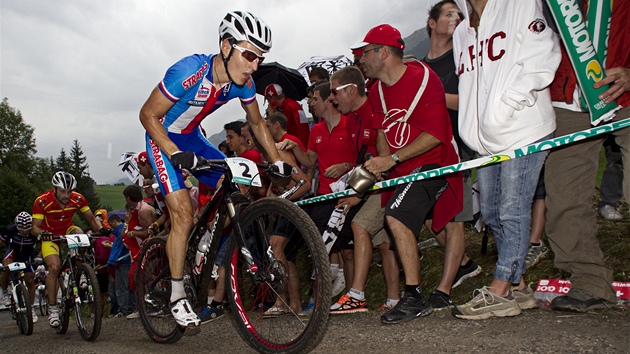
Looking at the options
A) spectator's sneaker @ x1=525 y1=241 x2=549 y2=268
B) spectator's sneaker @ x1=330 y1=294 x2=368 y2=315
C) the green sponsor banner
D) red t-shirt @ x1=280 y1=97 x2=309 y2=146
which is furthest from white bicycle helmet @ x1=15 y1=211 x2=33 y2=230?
the green sponsor banner

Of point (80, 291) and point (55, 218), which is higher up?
point (55, 218)

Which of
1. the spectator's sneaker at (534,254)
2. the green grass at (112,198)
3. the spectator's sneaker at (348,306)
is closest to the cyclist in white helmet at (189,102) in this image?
the spectator's sneaker at (348,306)

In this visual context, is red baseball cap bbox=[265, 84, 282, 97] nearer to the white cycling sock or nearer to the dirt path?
the dirt path

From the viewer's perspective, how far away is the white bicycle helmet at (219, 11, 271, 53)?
4602 mm

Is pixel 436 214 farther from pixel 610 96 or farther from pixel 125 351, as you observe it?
pixel 125 351

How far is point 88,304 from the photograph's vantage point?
24.5 feet

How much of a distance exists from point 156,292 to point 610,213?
15.7 feet

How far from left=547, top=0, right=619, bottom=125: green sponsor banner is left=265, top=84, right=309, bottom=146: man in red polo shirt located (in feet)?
17.3

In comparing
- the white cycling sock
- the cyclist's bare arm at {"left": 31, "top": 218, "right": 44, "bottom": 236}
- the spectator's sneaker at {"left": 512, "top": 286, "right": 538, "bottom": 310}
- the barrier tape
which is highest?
the barrier tape

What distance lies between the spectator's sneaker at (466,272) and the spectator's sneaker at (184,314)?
A: 2663mm

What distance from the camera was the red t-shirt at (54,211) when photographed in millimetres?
9625

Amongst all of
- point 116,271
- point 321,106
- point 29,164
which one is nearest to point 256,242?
point 321,106

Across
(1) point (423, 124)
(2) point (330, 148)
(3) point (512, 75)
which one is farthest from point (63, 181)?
(3) point (512, 75)

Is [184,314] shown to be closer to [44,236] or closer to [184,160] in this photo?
[184,160]
